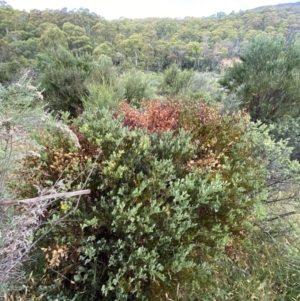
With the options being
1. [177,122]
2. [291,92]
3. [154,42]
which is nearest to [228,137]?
[177,122]

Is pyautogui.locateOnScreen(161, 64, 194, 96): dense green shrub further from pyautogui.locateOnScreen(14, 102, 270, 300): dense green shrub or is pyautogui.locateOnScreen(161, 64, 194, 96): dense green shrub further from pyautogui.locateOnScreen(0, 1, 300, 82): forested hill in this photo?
pyautogui.locateOnScreen(0, 1, 300, 82): forested hill

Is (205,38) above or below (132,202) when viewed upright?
below

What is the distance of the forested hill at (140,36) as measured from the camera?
95.3 ft

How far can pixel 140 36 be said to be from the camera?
38.4 meters

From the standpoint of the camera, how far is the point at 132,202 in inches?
65.2

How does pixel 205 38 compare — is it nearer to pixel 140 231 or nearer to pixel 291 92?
pixel 291 92

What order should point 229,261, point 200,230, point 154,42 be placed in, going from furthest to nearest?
point 154,42
point 229,261
point 200,230

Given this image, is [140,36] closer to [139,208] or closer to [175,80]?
[175,80]

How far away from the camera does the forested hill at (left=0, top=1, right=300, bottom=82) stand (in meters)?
29.1

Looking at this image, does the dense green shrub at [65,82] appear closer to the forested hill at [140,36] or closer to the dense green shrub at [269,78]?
the dense green shrub at [269,78]

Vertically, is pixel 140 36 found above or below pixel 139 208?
below

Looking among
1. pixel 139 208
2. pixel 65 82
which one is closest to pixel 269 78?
pixel 65 82

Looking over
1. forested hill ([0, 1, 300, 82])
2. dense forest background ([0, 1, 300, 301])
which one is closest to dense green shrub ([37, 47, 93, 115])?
dense forest background ([0, 1, 300, 301])

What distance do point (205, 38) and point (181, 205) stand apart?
4188 cm
